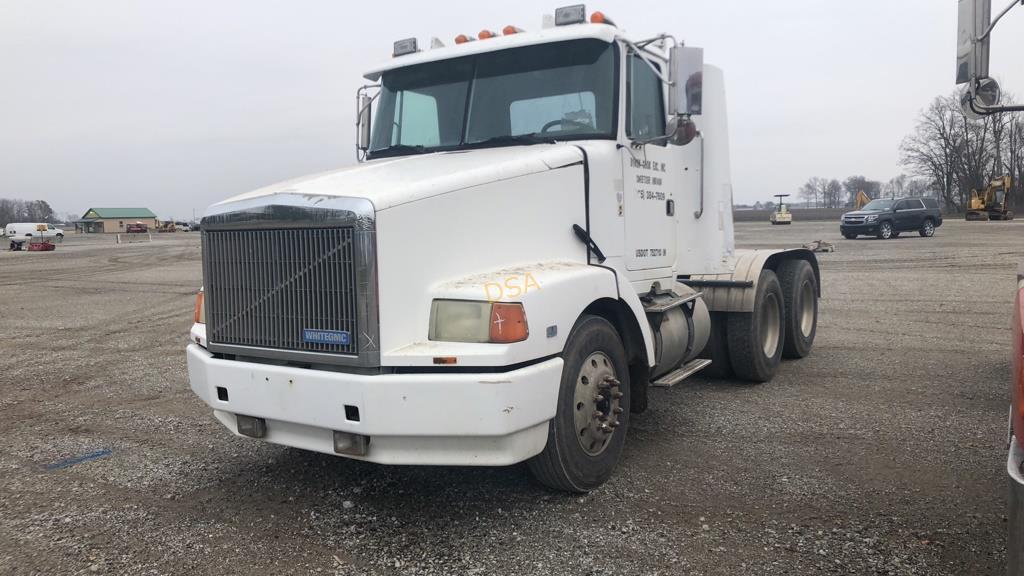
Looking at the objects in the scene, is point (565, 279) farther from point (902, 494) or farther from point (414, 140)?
point (902, 494)

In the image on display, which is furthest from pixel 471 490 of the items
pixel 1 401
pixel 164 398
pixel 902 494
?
pixel 1 401

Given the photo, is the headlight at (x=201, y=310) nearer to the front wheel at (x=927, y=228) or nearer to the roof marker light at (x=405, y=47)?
Result: the roof marker light at (x=405, y=47)

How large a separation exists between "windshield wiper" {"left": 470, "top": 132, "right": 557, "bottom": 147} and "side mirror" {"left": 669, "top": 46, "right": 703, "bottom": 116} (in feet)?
2.81

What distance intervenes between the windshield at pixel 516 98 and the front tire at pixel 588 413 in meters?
1.43

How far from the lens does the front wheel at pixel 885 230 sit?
1251 inches

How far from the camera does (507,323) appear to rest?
3.52 m

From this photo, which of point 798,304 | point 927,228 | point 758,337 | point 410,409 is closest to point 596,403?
point 410,409

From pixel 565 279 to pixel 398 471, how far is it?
1.82 meters

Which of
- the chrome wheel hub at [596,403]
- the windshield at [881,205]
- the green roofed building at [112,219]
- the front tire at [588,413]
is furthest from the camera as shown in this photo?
the green roofed building at [112,219]

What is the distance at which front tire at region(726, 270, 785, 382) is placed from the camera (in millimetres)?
6871

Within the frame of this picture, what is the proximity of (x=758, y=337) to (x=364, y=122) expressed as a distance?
411 cm

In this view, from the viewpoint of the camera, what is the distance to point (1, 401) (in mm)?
7070

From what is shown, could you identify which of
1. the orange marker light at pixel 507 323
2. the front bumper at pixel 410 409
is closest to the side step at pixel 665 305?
the front bumper at pixel 410 409

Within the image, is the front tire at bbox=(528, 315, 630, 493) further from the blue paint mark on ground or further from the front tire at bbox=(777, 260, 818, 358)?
the front tire at bbox=(777, 260, 818, 358)
